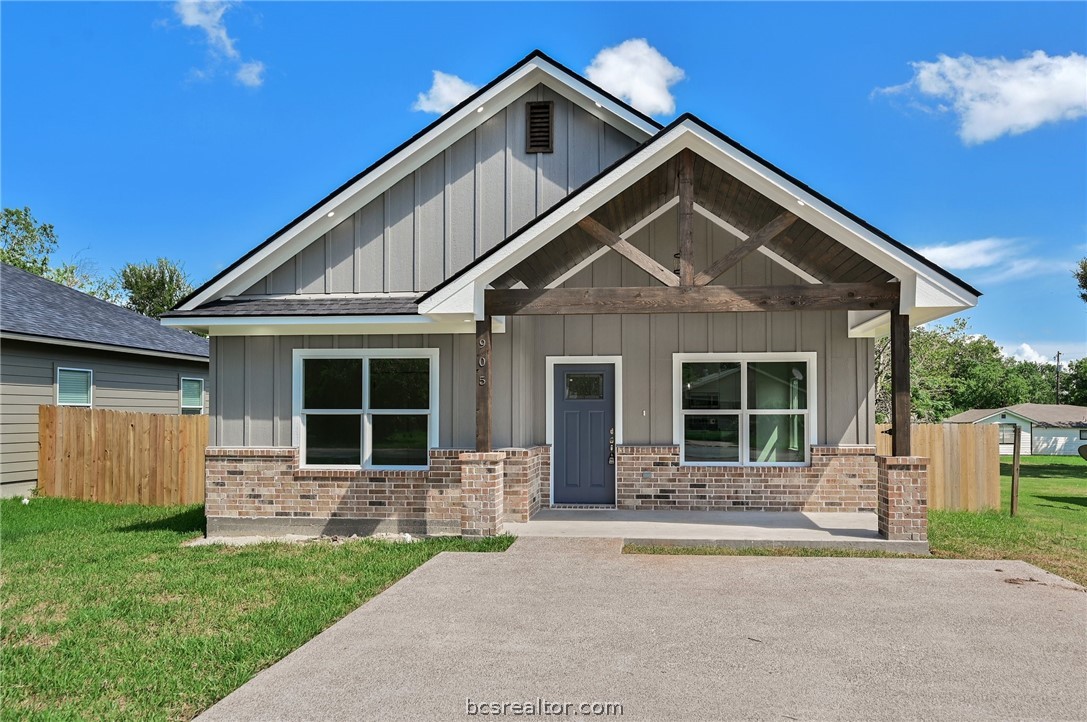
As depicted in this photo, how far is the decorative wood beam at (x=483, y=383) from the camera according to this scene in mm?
8523

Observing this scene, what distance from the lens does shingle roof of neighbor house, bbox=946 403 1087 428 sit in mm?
44625

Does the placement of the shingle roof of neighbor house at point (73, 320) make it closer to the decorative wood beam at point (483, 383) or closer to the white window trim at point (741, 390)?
the decorative wood beam at point (483, 383)

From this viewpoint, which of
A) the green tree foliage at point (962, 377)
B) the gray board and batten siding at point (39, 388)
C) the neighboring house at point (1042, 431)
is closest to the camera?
the gray board and batten siding at point (39, 388)

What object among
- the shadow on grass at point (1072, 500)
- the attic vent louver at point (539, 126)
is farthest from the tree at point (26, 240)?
the shadow on grass at point (1072, 500)

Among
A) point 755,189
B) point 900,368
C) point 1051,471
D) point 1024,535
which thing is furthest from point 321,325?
point 1051,471

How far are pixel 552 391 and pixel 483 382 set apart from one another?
2.28 metres

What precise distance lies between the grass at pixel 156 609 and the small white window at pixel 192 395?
8082 mm

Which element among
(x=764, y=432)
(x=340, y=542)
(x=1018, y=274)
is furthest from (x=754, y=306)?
(x=1018, y=274)

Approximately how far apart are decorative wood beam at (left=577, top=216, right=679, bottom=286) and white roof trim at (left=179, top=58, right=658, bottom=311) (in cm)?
271

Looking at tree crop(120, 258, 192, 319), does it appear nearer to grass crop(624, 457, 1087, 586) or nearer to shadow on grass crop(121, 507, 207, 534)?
shadow on grass crop(121, 507, 207, 534)

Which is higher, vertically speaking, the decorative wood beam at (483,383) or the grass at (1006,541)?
the decorative wood beam at (483,383)

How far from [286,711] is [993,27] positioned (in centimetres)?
1373

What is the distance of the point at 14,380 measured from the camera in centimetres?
1395

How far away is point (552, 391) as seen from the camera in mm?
10648
